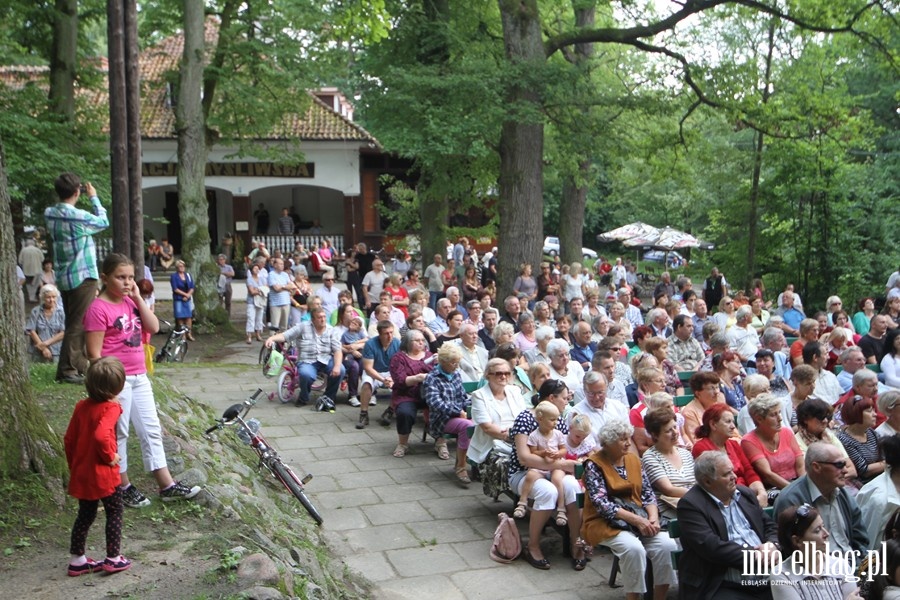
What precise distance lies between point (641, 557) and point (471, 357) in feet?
14.6

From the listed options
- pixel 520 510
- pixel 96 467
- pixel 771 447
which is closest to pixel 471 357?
pixel 520 510

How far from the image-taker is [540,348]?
33.0 feet

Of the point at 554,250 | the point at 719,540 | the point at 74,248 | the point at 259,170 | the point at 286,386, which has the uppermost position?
the point at 259,170

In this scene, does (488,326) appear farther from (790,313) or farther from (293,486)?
(790,313)

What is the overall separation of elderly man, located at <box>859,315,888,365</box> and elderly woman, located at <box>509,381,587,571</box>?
6051 millimetres

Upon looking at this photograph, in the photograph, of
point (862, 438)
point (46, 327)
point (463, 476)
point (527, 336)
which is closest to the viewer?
point (862, 438)

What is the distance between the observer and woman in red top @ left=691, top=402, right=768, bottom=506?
6061mm

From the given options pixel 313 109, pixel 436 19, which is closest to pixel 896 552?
pixel 436 19

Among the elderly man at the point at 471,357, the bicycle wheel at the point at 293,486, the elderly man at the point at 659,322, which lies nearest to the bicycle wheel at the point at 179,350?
the elderly man at the point at 471,357

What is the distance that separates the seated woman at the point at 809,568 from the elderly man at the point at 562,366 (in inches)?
156

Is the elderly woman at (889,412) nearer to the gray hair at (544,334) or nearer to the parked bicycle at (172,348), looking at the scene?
the gray hair at (544,334)

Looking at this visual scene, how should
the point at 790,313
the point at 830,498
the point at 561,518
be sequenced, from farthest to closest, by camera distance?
1. the point at 790,313
2. the point at 561,518
3. the point at 830,498

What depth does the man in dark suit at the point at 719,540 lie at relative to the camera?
4.84 meters

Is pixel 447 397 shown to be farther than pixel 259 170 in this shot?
No
